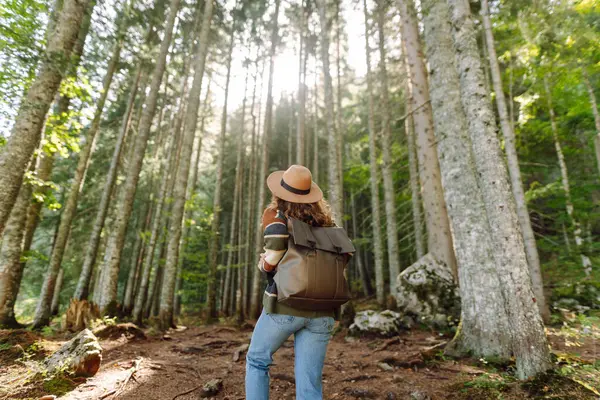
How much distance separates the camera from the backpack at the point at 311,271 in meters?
2.22

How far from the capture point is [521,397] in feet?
10.3

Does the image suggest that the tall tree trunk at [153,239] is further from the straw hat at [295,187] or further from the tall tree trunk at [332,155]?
the straw hat at [295,187]

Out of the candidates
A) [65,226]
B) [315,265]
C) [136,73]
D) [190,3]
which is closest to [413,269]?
[315,265]

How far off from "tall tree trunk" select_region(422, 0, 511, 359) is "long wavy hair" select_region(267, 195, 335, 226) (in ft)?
11.1

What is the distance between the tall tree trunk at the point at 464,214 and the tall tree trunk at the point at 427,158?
425 centimetres

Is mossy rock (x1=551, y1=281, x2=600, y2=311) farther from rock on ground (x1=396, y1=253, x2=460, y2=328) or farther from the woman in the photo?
the woman

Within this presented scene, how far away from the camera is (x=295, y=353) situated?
2350 millimetres

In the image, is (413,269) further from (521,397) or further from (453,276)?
(521,397)

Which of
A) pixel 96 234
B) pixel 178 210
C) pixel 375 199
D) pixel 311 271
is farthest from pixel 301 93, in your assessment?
pixel 311 271

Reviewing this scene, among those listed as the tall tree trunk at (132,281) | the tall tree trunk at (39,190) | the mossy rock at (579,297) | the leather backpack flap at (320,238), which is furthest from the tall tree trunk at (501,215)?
the tall tree trunk at (132,281)

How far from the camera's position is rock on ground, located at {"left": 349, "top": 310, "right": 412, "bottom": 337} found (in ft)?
25.6

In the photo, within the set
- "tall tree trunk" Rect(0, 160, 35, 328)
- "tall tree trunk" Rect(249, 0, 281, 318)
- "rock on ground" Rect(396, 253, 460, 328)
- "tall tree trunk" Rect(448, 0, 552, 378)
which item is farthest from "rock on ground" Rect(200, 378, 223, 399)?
"tall tree trunk" Rect(249, 0, 281, 318)

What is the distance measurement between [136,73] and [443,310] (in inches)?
581

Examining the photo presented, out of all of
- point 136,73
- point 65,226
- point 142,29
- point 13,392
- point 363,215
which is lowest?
point 13,392
